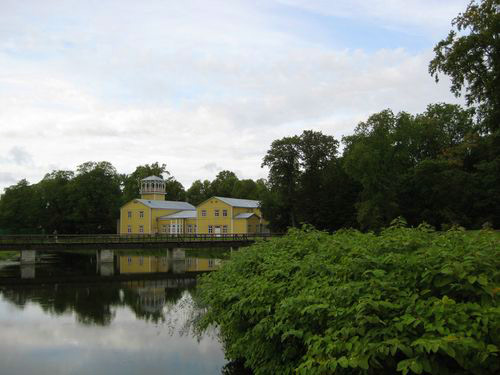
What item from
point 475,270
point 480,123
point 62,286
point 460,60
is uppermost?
point 460,60

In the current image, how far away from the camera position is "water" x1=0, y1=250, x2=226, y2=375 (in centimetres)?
1148

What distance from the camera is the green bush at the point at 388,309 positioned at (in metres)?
3.84

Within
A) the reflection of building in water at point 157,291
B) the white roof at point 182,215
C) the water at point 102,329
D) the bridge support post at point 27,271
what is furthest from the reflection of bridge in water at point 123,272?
the white roof at point 182,215

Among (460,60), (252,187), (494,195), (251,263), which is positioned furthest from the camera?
(252,187)

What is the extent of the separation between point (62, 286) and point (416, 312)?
26.2m

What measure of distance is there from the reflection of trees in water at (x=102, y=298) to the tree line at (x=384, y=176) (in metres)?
16.6

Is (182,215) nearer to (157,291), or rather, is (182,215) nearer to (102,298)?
(157,291)

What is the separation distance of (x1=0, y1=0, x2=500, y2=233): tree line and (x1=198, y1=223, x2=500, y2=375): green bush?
1741 cm

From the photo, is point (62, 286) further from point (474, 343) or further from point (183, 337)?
point (474, 343)

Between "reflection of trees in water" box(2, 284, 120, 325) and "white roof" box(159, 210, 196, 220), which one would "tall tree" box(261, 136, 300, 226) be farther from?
"reflection of trees in water" box(2, 284, 120, 325)

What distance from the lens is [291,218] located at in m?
54.2

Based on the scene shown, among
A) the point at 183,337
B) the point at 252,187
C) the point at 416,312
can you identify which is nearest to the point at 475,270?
the point at 416,312

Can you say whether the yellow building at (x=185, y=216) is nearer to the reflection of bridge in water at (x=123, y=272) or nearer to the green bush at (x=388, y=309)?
the reflection of bridge in water at (x=123, y=272)

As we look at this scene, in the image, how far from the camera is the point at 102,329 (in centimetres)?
1547
